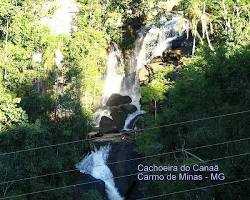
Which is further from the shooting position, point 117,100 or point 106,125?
point 117,100

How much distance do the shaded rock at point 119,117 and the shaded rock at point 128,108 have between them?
0.28 meters

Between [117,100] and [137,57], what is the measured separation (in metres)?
5.09

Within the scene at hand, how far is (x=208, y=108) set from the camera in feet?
82.3

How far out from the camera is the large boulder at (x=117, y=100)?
149ft

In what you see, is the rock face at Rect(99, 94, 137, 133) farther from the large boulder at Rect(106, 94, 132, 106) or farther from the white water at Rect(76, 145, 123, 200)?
the white water at Rect(76, 145, 123, 200)

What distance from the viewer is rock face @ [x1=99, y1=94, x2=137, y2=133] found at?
41188 millimetres

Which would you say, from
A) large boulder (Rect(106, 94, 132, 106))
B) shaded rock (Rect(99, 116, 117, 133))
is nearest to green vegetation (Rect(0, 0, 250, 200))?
large boulder (Rect(106, 94, 132, 106))

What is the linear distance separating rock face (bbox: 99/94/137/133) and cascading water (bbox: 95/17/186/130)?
0.74 meters

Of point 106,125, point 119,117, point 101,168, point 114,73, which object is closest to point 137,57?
point 114,73

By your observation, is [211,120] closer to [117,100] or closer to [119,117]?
[119,117]

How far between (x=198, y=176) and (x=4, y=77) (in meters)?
23.7

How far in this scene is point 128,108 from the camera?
42.9 metres

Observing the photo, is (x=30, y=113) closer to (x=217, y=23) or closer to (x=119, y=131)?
(x=119, y=131)

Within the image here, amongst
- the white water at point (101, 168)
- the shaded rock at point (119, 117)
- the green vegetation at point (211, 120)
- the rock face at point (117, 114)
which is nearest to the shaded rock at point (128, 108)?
the rock face at point (117, 114)
